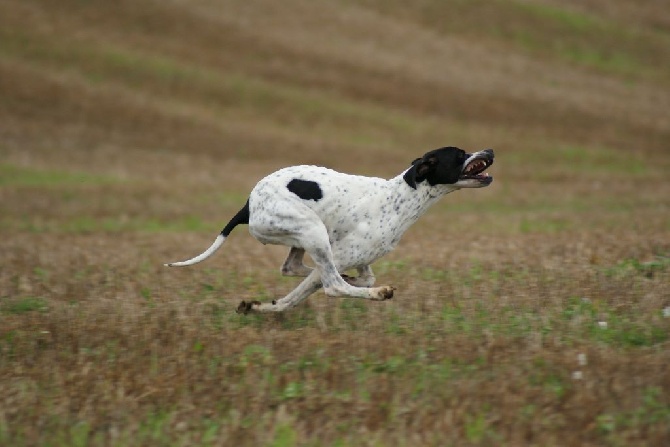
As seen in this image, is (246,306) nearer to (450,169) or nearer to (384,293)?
(384,293)

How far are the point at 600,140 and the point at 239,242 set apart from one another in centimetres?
1724

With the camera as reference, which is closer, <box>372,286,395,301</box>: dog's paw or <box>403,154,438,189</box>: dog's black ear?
<box>372,286,395,301</box>: dog's paw

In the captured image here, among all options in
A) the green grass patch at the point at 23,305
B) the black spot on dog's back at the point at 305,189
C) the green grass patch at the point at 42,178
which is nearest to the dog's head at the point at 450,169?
the black spot on dog's back at the point at 305,189

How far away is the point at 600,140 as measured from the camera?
93.8 ft

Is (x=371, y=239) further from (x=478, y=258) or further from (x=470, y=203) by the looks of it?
(x=470, y=203)

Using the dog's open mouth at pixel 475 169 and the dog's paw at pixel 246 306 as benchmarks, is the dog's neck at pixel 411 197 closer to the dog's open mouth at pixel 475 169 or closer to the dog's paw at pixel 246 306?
the dog's open mouth at pixel 475 169

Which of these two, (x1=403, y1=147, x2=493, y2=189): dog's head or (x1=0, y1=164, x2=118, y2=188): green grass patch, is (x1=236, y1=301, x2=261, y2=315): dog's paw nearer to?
(x1=403, y1=147, x2=493, y2=189): dog's head

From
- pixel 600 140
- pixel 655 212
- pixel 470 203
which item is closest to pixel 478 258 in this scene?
pixel 655 212

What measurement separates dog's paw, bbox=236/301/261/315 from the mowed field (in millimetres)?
60

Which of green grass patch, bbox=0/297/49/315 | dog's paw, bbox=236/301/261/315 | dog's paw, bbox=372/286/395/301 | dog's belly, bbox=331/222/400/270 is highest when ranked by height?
dog's belly, bbox=331/222/400/270

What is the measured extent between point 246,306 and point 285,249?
649cm

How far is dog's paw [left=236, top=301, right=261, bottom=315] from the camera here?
7.74m

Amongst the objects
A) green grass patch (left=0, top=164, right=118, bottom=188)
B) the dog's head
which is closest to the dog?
the dog's head

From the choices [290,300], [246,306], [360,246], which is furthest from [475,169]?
[246,306]
